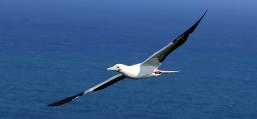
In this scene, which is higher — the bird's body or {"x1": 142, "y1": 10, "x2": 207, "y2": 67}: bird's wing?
{"x1": 142, "y1": 10, "x2": 207, "y2": 67}: bird's wing

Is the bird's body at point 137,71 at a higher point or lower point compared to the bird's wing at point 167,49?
lower

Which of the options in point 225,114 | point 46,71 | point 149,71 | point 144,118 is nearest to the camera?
point 149,71

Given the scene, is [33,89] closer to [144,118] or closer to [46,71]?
[46,71]

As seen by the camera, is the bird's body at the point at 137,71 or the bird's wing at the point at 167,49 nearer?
the bird's wing at the point at 167,49

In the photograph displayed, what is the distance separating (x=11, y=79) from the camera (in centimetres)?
19075

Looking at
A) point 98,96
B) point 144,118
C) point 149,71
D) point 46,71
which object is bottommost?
point 149,71

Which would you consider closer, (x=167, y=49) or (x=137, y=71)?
(x=167, y=49)

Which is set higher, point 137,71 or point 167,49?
point 167,49

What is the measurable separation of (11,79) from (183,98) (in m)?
45.8

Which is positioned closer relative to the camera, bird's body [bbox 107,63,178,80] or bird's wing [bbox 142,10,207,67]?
bird's wing [bbox 142,10,207,67]

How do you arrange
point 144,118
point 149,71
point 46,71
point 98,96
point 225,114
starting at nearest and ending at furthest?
1. point 149,71
2. point 144,118
3. point 225,114
4. point 98,96
5. point 46,71

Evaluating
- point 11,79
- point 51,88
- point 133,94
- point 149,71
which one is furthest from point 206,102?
point 149,71

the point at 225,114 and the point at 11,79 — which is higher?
the point at 11,79

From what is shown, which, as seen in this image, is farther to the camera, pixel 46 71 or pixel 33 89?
pixel 46 71
